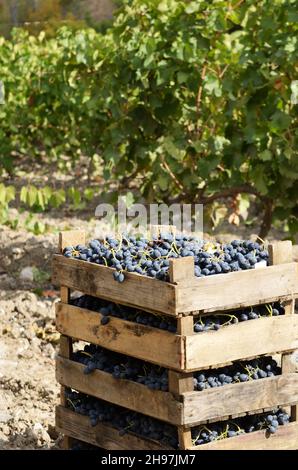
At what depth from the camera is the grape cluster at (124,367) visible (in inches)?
147

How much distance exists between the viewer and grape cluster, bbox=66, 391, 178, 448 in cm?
376

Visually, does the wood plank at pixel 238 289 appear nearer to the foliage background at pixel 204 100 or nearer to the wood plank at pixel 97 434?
the wood plank at pixel 97 434

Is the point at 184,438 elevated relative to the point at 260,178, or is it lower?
lower

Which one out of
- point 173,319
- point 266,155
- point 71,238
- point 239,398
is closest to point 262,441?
point 239,398

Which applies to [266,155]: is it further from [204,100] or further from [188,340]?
[188,340]

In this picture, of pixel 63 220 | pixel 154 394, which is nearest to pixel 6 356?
pixel 154 394

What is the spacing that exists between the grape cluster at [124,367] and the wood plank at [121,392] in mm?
24

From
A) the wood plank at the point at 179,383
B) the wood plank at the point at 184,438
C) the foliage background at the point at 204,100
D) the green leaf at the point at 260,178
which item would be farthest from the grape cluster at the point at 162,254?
the green leaf at the point at 260,178

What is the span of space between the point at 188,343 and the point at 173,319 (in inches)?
5.9

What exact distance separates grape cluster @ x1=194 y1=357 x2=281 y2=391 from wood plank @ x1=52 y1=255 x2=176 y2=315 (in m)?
0.30

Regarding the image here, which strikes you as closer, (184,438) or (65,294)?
(184,438)

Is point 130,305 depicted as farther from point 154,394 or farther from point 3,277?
point 3,277

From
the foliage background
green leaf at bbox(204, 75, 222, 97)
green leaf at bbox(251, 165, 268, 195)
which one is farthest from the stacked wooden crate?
green leaf at bbox(204, 75, 222, 97)

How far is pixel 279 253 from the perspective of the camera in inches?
150
